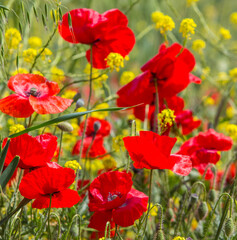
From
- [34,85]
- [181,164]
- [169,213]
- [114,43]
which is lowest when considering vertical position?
[169,213]

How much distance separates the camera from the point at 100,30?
1024 millimetres

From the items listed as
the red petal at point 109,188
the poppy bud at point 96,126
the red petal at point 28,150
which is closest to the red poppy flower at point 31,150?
the red petal at point 28,150

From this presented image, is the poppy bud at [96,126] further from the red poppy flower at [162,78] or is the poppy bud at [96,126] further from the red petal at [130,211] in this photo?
the red petal at [130,211]

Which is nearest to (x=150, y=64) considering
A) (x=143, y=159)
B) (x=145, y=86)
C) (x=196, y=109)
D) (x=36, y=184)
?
(x=145, y=86)

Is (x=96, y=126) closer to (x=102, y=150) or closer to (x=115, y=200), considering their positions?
(x=102, y=150)

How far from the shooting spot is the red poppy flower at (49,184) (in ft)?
Answer: 2.39

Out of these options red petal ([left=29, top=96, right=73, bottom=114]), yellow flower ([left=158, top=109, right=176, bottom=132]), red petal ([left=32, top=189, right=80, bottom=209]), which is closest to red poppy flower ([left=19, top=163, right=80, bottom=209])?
red petal ([left=32, top=189, right=80, bottom=209])

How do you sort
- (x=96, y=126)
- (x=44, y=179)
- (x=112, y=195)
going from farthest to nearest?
(x=96, y=126), (x=112, y=195), (x=44, y=179)

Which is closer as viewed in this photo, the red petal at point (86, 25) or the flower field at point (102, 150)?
the flower field at point (102, 150)

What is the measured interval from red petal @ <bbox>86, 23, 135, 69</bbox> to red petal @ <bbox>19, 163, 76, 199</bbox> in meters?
0.42

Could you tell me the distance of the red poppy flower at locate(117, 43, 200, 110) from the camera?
1.07m

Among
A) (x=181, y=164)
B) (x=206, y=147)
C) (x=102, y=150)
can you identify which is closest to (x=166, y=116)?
(x=181, y=164)

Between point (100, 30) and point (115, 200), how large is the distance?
0.42 m

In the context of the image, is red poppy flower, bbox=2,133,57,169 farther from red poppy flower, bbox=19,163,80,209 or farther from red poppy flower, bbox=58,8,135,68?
red poppy flower, bbox=58,8,135,68
